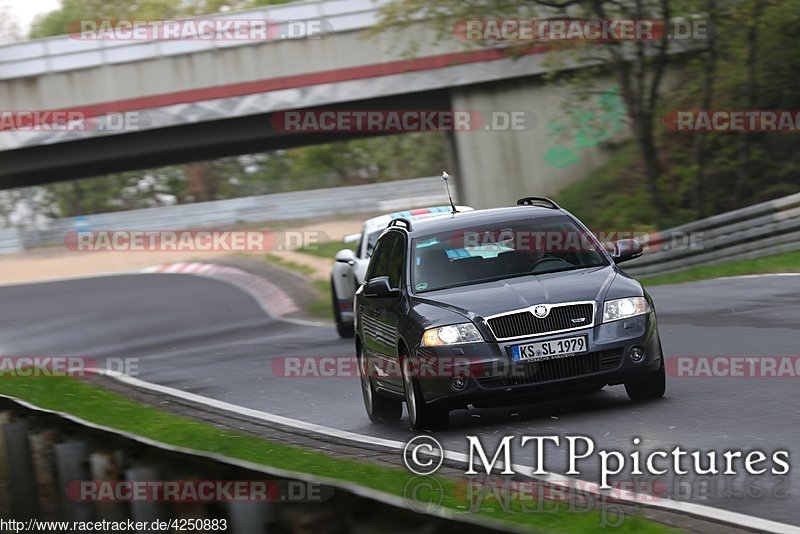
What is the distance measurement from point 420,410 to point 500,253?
155cm

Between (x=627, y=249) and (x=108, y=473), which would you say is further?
(x=627, y=249)

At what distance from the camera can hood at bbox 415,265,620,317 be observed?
32.1 ft

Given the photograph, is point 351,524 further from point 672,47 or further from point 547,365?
point 672,47

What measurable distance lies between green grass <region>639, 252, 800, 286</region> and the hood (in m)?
12.1

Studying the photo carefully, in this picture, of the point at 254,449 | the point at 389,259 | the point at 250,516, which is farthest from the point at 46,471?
the point at 389,259

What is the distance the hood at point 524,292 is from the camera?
979cm

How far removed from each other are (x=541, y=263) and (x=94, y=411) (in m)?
5.10

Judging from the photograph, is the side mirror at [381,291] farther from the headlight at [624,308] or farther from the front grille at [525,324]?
the headlight at [624,308]

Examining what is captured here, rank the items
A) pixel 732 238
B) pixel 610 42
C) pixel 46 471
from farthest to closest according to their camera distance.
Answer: pixel 610 42
pixel 732 238
pixel 46 471

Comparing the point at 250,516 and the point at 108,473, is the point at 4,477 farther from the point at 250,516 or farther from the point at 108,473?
the point at 250,516

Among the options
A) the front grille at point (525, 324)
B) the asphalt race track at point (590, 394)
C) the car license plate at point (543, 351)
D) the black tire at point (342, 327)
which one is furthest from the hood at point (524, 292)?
the black tire at point (342, 327)

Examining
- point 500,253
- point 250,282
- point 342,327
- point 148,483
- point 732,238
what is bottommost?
point 250,282

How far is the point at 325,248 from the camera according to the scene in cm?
4697

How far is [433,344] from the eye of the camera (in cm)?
976
